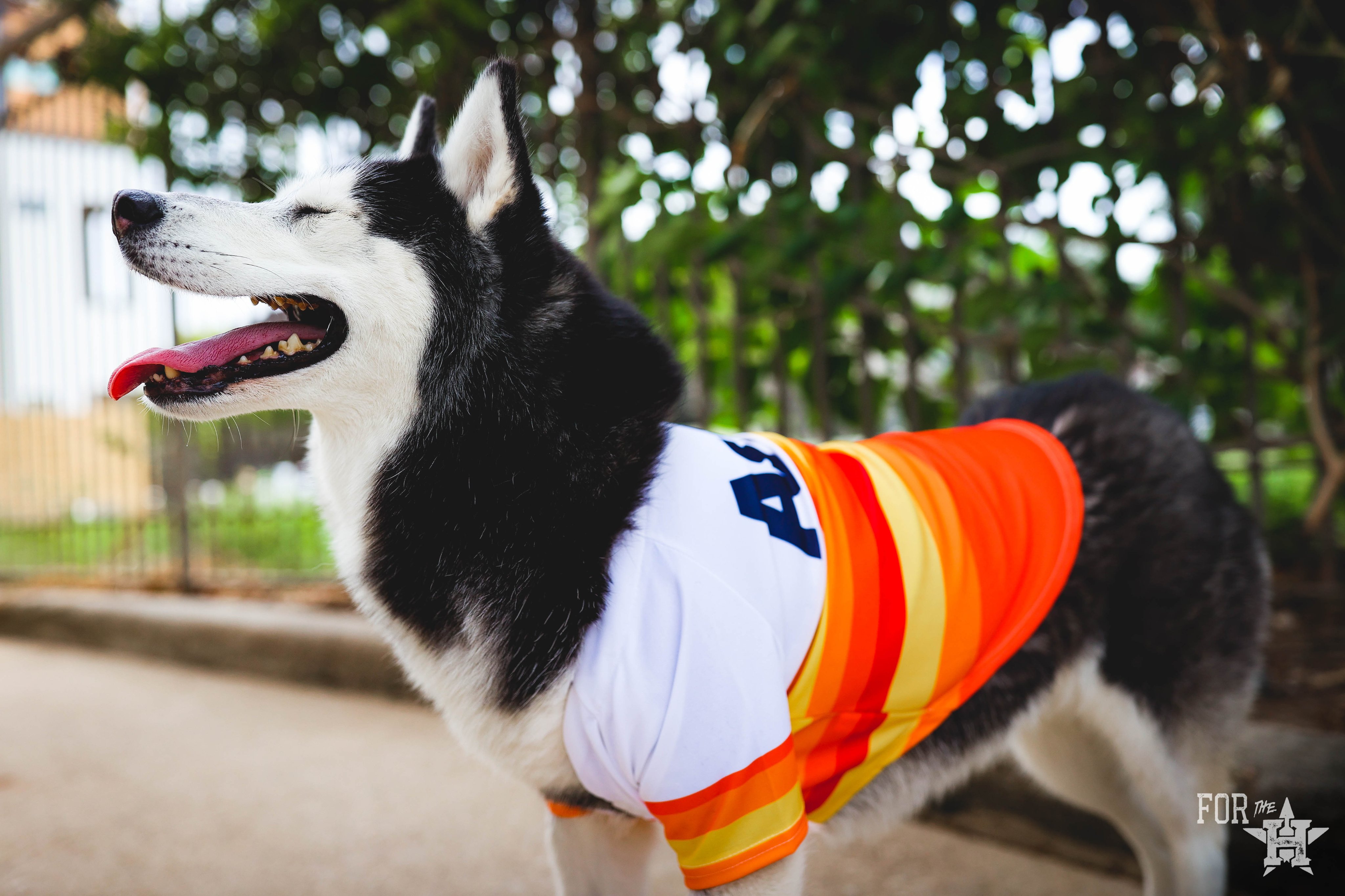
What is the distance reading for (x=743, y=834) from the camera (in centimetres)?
138

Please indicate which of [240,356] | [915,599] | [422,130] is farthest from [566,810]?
[422,130]

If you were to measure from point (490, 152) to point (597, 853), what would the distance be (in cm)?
139

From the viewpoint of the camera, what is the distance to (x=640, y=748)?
4.53ft

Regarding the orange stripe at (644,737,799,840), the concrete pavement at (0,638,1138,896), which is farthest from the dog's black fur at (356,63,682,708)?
the concrete pavement at (0,638,1138,896)

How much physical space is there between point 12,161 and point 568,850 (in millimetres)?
8764

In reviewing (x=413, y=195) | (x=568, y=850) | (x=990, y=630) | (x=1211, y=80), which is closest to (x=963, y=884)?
(x=990, y=630)

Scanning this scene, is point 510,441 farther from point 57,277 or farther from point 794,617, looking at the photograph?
point 57,277

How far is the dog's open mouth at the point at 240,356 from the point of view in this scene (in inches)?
61.5

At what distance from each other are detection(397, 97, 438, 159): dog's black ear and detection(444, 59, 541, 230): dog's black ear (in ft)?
1.37

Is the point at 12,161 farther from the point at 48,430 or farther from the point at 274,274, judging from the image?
the point at 274,274

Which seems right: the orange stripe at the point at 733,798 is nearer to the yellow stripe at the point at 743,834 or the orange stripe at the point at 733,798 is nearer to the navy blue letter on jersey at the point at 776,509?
the yellow stripe at the point at 743,834

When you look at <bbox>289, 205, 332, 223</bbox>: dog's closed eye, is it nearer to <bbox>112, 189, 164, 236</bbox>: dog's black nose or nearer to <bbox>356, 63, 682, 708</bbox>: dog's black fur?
<bbox>356, 63, 682, 708</bbox>: dog's black fur

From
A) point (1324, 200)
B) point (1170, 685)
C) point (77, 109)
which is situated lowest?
point (1170, 685)

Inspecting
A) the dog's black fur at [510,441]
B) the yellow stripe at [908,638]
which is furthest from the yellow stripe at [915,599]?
the dog's black fur at [510,441]
